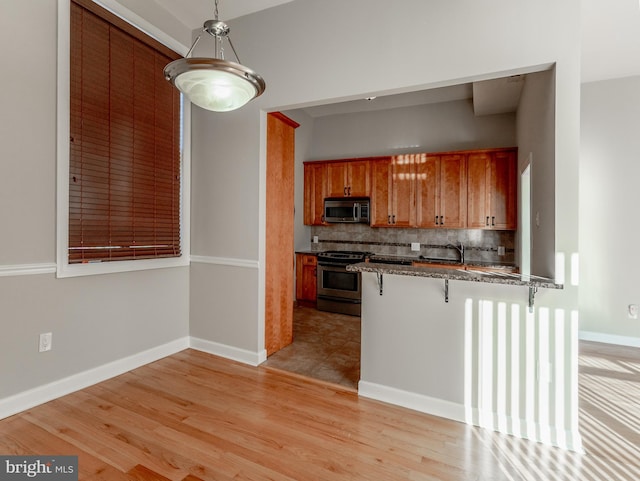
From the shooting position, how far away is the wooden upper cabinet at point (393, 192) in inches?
184

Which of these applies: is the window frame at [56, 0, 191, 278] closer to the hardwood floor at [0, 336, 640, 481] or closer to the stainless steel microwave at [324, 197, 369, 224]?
the hardwood floor at [0, 336, 640, 481]

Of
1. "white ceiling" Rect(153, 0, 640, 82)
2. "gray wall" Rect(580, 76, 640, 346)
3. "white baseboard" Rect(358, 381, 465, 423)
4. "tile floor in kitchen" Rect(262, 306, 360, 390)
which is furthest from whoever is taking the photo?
"gray wall" Rect(580, 76, 640, 346)

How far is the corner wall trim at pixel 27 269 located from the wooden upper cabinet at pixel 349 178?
3.76 metres

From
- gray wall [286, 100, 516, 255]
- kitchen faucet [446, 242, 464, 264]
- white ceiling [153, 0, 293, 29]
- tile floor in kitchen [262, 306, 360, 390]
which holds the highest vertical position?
white ceiling [153, 0, 293, 29]

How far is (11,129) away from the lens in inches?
82.5

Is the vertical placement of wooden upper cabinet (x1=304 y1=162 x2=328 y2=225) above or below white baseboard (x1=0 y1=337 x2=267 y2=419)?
above

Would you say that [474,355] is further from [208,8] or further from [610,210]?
[208,8]

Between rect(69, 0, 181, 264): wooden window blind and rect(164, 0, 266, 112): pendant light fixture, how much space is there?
1.36 meters

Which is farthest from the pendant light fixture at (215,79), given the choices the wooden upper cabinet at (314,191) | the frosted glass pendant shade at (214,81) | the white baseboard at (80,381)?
the wooden upper cabinet at (314,191)

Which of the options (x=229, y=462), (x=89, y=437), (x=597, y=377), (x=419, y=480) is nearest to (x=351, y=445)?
(x=419, y=480)

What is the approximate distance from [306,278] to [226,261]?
2.27m

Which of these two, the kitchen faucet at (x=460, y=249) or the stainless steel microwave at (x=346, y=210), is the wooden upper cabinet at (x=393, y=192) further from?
the kitchen faucet at (x=460, y=249)

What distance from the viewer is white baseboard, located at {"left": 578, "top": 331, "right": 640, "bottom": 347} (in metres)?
3.71

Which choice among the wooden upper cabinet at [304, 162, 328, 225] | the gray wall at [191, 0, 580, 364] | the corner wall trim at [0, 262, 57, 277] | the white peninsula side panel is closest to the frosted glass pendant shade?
the gray wall at [191, 0, 580, 364]
